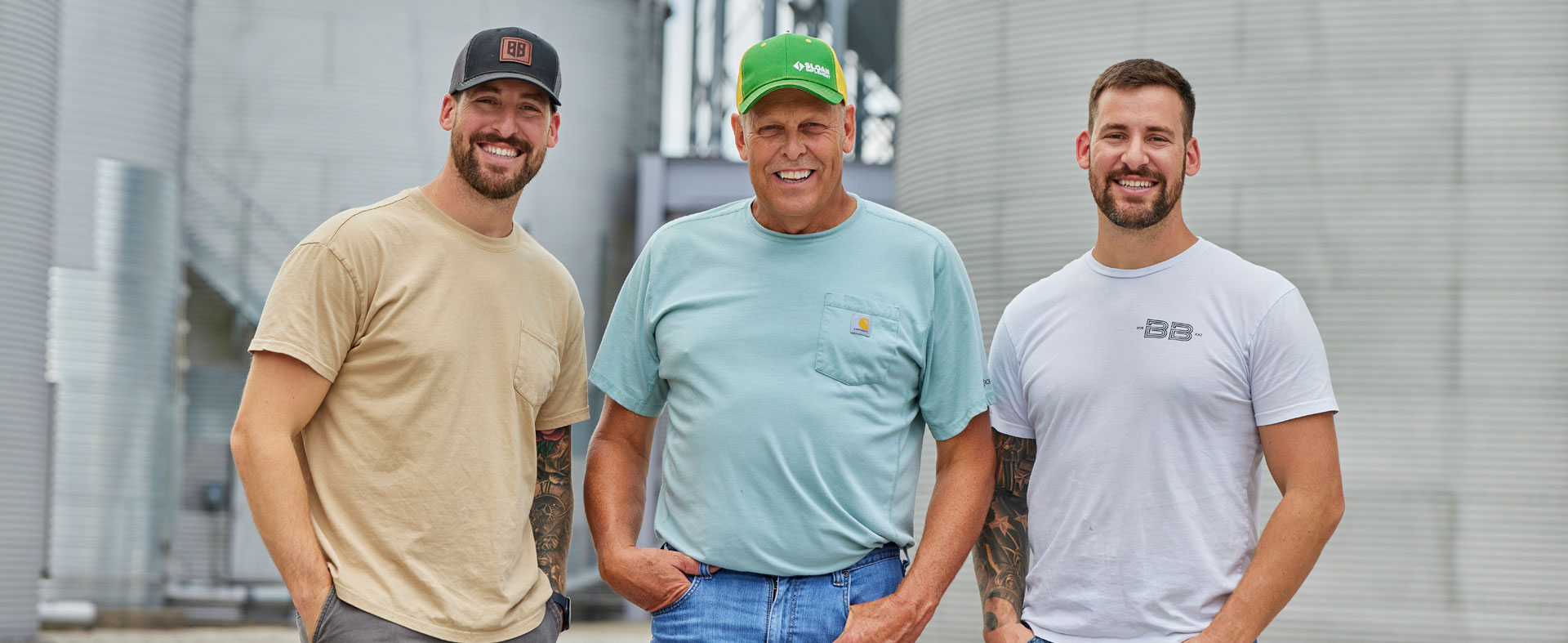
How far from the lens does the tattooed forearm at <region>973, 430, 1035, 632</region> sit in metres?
2.81

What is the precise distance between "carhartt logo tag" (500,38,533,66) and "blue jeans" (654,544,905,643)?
1082 millimetres

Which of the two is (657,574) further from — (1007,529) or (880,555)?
(1007,529)

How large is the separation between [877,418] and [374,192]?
11.7 meters

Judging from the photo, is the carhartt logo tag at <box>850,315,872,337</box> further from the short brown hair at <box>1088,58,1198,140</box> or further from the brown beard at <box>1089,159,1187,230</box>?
the short brown hair at <box>1088,58,1198,140</box>

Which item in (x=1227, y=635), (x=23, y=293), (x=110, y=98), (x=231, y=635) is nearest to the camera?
(x=1227, y=635)

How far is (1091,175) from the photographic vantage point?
2.74 metres

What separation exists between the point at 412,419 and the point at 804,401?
29.9 inches

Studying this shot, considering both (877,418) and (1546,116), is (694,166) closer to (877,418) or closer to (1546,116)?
(1546,116)

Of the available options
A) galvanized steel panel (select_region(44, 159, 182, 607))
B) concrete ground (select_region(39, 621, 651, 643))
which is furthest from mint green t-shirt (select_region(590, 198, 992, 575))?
galvanized steel panel (select_region(44, 159, 182, 607))

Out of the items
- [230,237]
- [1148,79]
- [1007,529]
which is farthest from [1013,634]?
[230,237]

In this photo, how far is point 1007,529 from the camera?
9.37 ft

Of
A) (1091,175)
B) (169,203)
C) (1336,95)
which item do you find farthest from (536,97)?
(169,203)

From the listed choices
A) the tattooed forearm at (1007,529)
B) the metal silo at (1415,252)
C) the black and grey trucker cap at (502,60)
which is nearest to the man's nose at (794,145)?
the black and grey trucker cap at (502,60)

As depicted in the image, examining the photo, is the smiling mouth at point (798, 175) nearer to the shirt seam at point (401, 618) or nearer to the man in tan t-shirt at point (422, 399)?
the man in tan t-shirt at point (422, 399)
